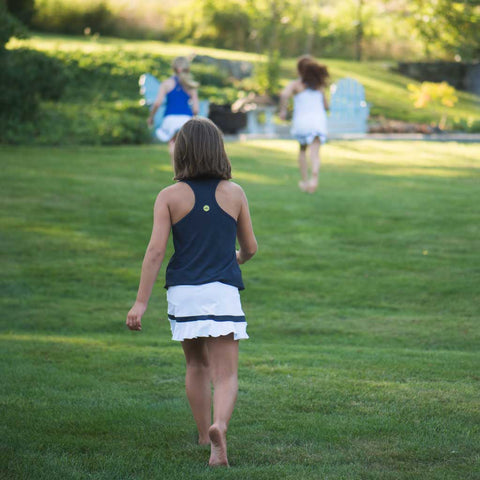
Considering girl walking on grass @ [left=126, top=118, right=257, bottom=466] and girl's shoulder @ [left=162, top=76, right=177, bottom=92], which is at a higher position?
girl's shoulder @ [left=162, top=76, right=177, bottom=92]

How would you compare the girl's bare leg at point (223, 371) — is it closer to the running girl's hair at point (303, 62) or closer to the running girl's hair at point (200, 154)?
the running girl's hair at point (200, 154)

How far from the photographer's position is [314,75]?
422 inches

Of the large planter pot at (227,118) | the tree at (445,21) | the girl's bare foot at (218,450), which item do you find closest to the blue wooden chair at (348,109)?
the large planter pot at (227,118)

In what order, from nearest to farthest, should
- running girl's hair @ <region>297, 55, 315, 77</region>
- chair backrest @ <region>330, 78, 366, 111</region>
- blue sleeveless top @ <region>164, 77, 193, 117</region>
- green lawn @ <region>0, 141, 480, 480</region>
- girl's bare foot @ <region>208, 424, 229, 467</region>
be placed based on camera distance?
girl's bare foot @ <region>208, 424, 229, 467</region> → green lawn @ <region>0, 141, 480, 480</region> → running girl's hair @ <region>297, 55, 315, 77</region> → blue sleeveless top @ <region>164, 77, 193, 117</region> → chair backrest @ <region>330, 78, 366, 111</region>

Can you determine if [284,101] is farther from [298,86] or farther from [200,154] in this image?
[200,154]

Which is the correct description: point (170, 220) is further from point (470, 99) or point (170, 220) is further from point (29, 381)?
point (470, 99)

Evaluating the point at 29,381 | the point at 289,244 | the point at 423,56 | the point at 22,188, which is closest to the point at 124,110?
the point at 22,188

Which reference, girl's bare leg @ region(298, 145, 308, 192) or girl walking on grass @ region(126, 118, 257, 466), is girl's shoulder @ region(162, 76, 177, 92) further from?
girl walking on grass @ region(126, 118, 257, 466)

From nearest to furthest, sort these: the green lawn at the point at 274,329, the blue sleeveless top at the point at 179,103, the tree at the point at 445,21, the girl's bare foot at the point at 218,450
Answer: the girl's bare foot at the point at 218,450 → the green lawn at the point at 274,329 → the blue sleeveless top at the point at 179,103 → the tree at the point at 445,21

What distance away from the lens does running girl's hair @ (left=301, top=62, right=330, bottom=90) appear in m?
10.6

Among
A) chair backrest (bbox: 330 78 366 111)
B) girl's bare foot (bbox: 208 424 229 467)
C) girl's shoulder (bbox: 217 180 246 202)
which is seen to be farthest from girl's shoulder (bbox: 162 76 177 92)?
chair backrest (bbox: 330 78 366 111)

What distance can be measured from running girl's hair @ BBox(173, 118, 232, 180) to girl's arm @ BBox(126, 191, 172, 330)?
15 centimetres

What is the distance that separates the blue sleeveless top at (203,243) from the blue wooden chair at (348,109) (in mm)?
18553

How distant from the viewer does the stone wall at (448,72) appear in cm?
3180
